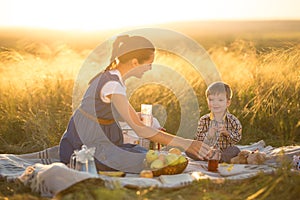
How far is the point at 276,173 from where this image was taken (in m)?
4.63

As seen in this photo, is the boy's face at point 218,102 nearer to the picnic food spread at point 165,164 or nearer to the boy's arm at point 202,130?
the boy's arm at point 202,130

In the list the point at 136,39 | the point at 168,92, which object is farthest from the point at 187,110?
the point at 136,39

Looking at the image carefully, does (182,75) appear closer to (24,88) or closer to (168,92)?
(168,92)

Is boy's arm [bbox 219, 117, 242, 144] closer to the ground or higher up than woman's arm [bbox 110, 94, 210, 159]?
closer to the ground

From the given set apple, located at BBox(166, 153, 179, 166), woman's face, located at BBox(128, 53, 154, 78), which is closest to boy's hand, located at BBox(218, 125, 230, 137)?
apple, located at BBox(166, 153, 179, 166)

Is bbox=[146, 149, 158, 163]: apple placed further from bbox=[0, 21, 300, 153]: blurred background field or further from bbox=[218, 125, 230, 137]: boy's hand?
bbox=[0, 21, 300, 153]: blurred background field

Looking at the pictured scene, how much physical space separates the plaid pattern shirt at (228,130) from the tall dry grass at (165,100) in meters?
0.60

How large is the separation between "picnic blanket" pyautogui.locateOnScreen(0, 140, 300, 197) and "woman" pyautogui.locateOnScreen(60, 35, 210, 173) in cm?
22

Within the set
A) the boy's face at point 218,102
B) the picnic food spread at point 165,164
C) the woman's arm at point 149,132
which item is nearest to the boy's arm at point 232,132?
the boy's face at point 218,102

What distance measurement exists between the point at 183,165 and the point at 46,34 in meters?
29.4

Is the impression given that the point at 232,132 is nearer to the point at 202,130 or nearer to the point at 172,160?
the point at 202,130

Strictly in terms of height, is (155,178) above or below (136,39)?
below

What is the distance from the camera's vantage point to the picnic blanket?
4.48 meters

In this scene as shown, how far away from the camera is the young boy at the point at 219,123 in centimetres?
599
